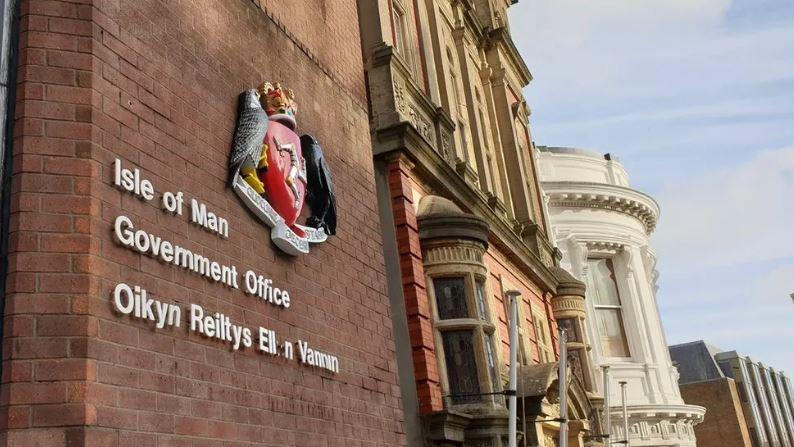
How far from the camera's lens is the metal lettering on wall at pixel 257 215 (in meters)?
5.37

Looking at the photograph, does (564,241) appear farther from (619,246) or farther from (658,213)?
(658,213)

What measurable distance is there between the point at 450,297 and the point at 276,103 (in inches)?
206

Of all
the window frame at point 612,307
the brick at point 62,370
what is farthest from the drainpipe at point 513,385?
the window frame at point 612,307

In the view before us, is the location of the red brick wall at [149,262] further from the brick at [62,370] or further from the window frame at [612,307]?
the window frame at [612,307]

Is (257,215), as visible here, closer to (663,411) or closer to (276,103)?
(276,103)

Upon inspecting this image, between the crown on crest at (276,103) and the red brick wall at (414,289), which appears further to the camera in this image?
the red brick wall at (414,289)

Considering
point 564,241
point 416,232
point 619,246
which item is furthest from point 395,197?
point 619,246

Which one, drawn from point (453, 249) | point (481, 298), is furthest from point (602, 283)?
point (453, 249)

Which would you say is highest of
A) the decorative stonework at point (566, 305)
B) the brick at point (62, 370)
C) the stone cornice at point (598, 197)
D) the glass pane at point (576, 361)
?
the stone cornice at point (598, 197)

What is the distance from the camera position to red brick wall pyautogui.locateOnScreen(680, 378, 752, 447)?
2205 inches

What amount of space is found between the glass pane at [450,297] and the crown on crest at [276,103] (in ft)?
15.8

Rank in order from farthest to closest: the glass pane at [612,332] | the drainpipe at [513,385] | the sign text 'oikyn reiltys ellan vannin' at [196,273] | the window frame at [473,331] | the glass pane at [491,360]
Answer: the glass pane at [612,332]
the glass pane at [491,360]
the window frame at [473,331]
the drainpipe at [513,385]
the sign text 'oikyn reiltys ellan vannin' at [196,273]

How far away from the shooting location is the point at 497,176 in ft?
62.9

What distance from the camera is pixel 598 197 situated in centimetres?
3020
